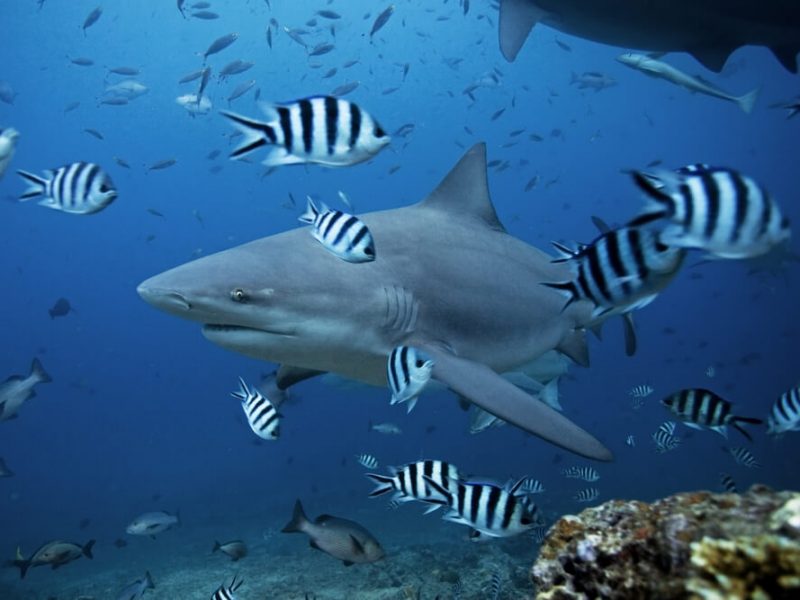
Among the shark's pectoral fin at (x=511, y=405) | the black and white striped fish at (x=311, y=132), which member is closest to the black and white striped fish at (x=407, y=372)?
the shark's pectoral fin at (x=511, y=405)

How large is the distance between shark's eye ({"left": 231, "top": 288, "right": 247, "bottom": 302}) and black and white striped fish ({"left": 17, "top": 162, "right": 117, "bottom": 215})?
170cm

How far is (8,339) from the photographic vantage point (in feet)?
307

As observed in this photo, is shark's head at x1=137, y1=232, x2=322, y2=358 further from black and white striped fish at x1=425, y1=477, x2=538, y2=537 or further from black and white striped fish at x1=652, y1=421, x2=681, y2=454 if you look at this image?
black and white striped fish at x1=652, y1=421, x2=681, y2=454

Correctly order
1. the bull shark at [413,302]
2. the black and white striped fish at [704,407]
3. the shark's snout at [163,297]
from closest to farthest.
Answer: the shark's snout at [163,297], the bull shark at [413,302], the black and white striped fish at [704,407]

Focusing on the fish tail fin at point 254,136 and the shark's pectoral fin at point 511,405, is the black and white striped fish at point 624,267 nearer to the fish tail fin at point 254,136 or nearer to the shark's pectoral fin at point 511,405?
the shark's pectoral fin at point 511,405

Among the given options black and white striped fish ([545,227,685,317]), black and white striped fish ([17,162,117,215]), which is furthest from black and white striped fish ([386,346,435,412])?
black and white striped fish ([17,162,117,215])

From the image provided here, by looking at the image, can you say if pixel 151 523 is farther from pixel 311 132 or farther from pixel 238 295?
pixel 311 132

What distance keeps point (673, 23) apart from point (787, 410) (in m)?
4.21

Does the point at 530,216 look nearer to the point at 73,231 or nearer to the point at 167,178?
the point at 167,178

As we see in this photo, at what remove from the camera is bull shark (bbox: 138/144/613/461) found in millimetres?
3562

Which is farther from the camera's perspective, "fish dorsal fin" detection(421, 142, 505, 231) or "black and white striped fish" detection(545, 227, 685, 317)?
"fish dorsal fin" detection(421, 142, 505, 231)

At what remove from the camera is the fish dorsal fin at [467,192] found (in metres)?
5.68

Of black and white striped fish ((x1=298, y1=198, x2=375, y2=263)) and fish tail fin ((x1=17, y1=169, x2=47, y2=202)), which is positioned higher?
fish tail fin ((x1=17, y1=169, x2=47, y2=202))

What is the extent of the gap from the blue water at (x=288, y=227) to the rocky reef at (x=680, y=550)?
1.20 m
